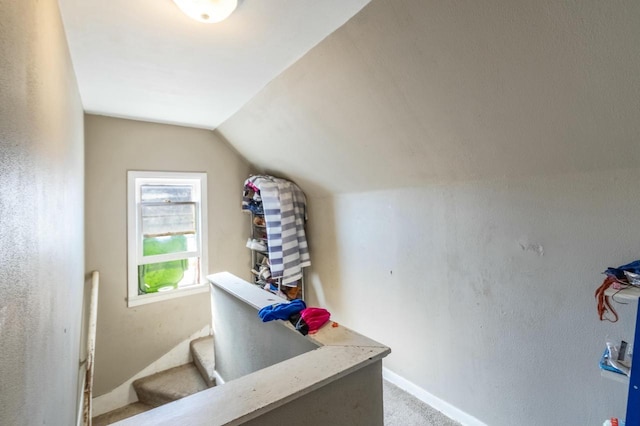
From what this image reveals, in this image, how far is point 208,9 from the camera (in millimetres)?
1150

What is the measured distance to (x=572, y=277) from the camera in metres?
1.31

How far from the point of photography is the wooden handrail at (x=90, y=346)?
5.44ft

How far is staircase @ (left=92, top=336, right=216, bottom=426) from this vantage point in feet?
7.83

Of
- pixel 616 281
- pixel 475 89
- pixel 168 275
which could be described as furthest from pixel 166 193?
pixel 616 281

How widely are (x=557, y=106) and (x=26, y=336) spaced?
5.72ft

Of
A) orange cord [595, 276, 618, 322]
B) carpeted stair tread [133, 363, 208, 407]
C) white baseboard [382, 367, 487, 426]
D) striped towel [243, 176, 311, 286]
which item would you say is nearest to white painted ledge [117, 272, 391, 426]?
orange cord [595, 276, 618, 322]

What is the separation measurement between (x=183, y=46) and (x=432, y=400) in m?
2.53

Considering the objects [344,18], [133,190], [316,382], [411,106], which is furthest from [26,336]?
[133,190]

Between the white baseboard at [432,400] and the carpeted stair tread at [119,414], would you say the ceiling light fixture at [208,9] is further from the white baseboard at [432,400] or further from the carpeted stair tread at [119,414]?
the carpeted stair tread at [119,414]

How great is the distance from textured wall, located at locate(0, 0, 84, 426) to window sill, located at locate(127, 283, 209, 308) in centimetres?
159

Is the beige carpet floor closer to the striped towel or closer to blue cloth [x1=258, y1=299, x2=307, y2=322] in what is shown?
blue cloth [x1=258, y1=299, x2=307, y2=322]

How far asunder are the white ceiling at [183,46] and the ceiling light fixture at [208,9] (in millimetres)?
47

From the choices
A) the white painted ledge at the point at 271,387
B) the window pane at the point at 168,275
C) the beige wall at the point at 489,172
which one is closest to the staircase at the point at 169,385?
the window pane at the point at 168,275

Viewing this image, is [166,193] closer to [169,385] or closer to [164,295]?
[164,295]
